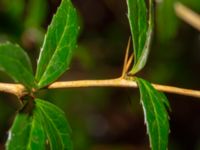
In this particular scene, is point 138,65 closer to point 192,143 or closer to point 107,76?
point 107,76

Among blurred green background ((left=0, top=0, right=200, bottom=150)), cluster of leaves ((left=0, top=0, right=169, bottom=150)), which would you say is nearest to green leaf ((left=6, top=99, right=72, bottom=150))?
cluster of leaves ((left=0, top=0, right=169, bottom=150))

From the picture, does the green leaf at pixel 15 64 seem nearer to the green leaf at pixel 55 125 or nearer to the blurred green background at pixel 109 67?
the green leaf at pixel 55 125

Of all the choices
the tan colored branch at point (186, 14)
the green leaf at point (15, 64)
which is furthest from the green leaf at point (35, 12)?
the green leaf at point (15, 64)

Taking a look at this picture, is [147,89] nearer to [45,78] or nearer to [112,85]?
[112,85]

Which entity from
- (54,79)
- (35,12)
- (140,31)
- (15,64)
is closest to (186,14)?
(35,12)

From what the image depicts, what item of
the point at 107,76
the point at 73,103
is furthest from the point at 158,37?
the point at 107,76

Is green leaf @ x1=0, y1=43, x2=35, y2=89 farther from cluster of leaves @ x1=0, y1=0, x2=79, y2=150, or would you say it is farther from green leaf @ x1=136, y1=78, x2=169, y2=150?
green leaf @ x1=136, y1=78, x2=169, y2=150
